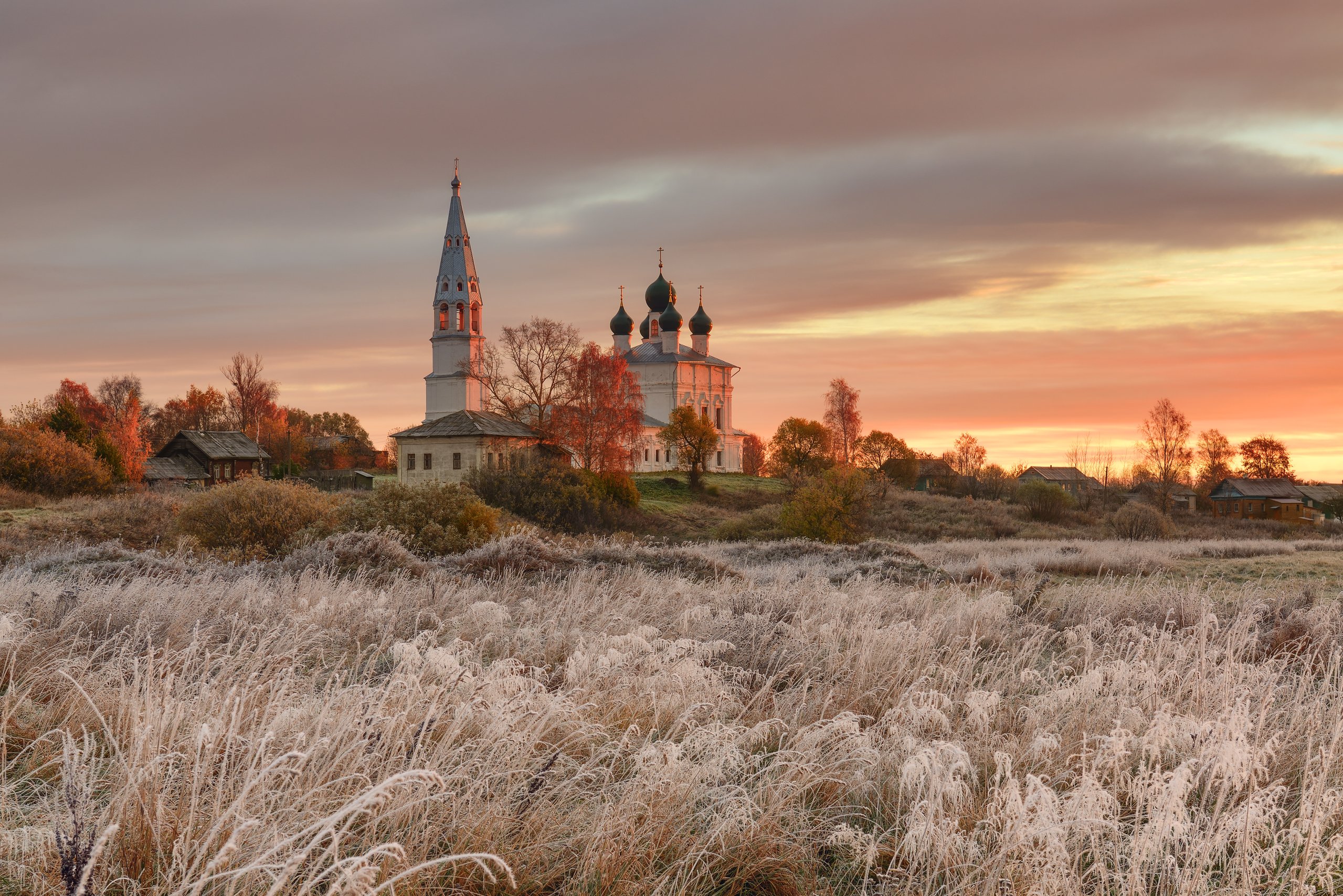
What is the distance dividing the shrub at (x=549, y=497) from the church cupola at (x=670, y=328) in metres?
38.7

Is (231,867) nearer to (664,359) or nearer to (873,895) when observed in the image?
(873,895)

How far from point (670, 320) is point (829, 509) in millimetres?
47598

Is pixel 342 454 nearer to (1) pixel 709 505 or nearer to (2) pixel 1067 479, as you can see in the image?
(1) pixel 709 505

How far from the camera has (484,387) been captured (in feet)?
208

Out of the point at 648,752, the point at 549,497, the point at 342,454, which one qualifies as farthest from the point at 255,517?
the point at 342,454

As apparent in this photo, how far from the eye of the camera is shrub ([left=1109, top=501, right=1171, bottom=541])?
42781 millimetres

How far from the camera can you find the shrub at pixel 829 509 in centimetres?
3784

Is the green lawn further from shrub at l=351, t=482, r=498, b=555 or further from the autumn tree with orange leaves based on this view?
shrub at l=351, t=482, r=498, b=555

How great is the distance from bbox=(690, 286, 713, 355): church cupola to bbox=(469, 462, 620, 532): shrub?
140ft

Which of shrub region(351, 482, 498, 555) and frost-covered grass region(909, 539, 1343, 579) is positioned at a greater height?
shrub region(351, 482, 498, 555)

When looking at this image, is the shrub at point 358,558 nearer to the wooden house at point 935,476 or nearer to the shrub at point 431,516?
the shrub at point 431,516

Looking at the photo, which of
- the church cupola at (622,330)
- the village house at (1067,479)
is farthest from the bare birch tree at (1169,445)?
the church cupola at (622,330)

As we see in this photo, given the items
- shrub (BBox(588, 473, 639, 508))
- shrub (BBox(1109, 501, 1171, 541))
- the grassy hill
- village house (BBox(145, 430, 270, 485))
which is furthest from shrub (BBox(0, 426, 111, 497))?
shrub (BBox(1109, 501, 1171, 541))

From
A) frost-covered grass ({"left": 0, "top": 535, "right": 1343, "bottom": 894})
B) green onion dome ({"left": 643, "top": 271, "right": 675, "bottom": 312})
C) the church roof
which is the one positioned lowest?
frost-covered grass ({"left": 0, "top": 535, "right": 1343, "bottom": 894})
